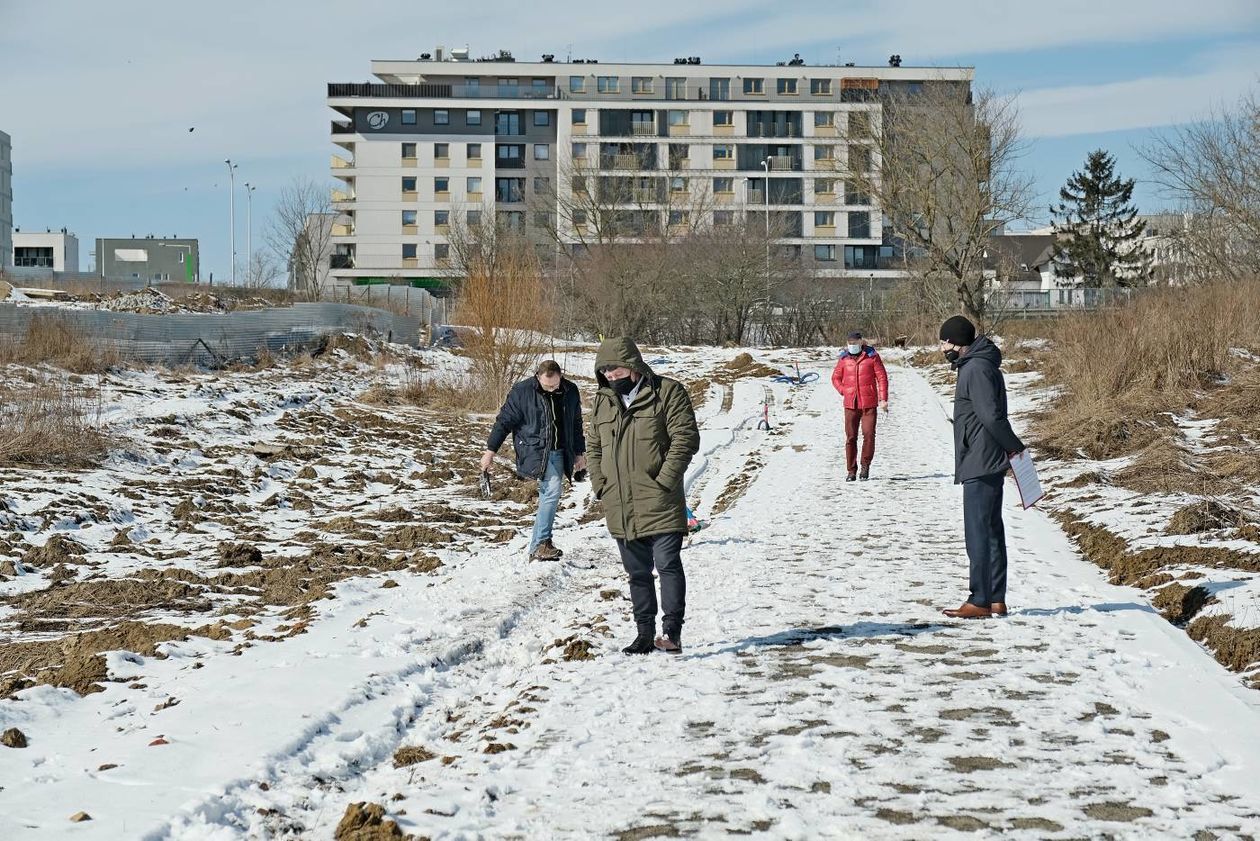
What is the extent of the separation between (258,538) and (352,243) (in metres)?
80.9

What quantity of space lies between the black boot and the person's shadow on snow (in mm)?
268

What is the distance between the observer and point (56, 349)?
72.0ft

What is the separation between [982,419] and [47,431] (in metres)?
11.4

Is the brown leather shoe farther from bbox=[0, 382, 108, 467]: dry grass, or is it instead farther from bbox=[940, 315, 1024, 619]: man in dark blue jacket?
bbox=[0, 382, 108, 467]: dry grass

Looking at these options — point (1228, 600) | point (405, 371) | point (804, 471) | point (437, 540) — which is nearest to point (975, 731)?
point (1228, 600)

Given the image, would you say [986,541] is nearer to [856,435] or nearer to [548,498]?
[548,498]

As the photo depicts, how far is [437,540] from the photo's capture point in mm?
13359

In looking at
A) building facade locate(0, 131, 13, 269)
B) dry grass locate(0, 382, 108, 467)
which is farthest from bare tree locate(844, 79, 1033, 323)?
building facade locate(0, 131, 13, 269)

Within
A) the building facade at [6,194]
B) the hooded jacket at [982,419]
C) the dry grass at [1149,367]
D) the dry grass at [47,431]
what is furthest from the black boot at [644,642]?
the building facade at [6,194]

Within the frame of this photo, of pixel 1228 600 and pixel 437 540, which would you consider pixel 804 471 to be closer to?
pixel 437 540

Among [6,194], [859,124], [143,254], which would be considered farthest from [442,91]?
[6,194]

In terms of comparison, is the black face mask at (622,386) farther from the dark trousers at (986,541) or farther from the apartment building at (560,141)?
the apartment building at (560,141)

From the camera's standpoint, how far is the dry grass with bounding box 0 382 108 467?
15086 millimetres

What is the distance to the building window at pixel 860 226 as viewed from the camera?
92062mm
